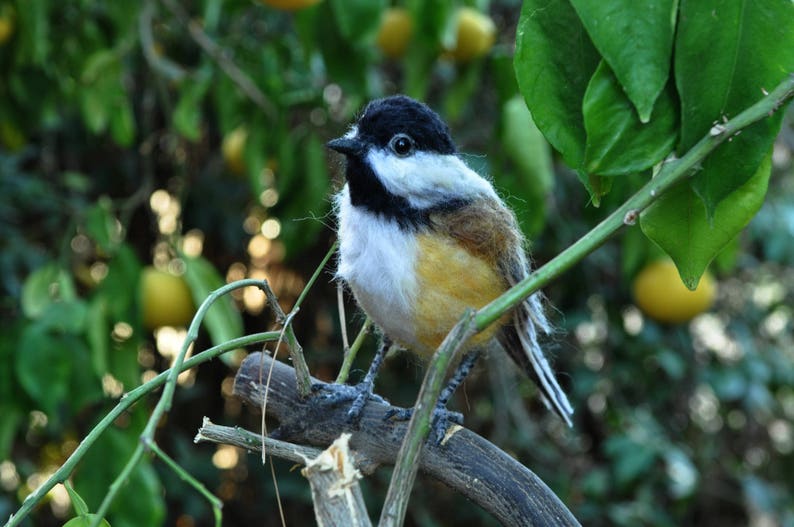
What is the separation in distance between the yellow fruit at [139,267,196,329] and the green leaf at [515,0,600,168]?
1.21 metres

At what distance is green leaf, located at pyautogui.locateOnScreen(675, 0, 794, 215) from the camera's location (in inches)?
22.9

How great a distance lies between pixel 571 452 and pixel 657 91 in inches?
82.6

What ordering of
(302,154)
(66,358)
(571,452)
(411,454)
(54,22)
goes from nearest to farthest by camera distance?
(411,454) → (66,358) → (302,154) → (54,22) → (571,452)

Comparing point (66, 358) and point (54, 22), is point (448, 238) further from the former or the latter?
point (54, 22)

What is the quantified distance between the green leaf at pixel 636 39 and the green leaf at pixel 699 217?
9 centimetres

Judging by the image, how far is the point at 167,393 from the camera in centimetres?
57

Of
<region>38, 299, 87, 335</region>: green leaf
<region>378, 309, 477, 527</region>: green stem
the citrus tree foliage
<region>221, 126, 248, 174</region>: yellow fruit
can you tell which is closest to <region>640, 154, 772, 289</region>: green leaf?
the citrus tree foliage

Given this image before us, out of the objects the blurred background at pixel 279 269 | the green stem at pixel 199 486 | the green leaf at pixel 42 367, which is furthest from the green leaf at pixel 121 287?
the green stem at pixel 199 486

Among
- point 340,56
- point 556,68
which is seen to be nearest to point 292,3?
point 340,56

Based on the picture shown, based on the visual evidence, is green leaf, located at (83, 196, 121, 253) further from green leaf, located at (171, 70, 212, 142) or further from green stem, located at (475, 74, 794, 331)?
green stem, located at (475, 74, 794, 331)

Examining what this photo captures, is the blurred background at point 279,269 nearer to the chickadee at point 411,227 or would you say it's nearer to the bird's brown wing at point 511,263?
the bird's brown wing at point 511,263

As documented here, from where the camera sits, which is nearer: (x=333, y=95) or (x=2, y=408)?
(x=2, y=408)

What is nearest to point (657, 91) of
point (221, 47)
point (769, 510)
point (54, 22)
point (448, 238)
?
point (448, 238)

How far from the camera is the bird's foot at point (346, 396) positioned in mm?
837
